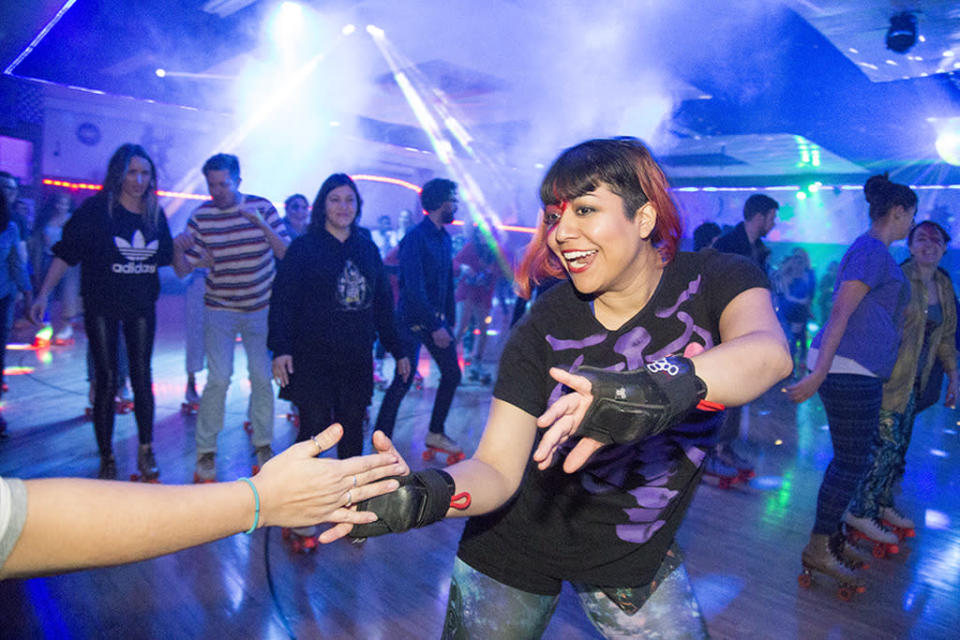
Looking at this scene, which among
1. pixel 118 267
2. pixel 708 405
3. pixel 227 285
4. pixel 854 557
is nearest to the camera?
pixel 708 405

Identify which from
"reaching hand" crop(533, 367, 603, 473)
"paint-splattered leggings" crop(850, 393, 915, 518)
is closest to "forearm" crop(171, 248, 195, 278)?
"reaching hand" crop(533, 367, 603, 473)

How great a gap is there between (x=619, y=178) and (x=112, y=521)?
1304 millimetres

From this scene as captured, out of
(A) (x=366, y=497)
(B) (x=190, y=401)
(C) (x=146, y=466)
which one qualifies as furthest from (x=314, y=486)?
(B) (x=190, y=401)

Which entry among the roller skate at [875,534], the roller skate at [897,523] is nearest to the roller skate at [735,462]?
the roller skate at [897,523]

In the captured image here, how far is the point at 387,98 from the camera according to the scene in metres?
12.9

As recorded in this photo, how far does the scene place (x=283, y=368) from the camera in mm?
3398

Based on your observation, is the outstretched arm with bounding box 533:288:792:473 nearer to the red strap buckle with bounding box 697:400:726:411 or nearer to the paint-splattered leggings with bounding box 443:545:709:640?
the red strap buckle with bounding box 697:400:726:411

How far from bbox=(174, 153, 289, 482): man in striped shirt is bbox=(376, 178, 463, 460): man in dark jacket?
0.85 metres

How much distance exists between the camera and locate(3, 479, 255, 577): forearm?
883 mm

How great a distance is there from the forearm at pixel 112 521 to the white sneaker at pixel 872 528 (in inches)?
149

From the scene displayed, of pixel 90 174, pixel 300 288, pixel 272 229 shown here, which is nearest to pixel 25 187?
pixel 90 174

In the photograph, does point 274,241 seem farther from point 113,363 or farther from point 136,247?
point 113,363

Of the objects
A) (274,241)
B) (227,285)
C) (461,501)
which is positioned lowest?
(461,501)

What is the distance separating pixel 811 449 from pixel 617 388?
576 cm
